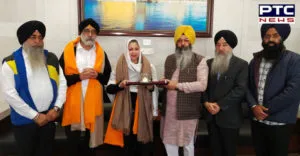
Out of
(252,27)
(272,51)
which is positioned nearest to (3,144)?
(272,51)

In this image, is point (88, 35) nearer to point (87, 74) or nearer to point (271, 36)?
point (87, 74)

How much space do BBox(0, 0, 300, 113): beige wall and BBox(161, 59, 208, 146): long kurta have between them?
1251 mm

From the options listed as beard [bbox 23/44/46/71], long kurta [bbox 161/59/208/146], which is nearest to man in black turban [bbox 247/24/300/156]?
long kurta [bbox 161/59/208/146]

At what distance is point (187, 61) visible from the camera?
265cm

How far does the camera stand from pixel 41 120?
228 centimetres

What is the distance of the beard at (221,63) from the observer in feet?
8.43

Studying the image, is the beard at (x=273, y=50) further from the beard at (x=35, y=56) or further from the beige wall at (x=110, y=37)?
the beard at (x=35, y=56)

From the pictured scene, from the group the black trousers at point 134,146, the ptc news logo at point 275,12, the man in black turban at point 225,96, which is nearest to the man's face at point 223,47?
the man in black turban at point 225,96

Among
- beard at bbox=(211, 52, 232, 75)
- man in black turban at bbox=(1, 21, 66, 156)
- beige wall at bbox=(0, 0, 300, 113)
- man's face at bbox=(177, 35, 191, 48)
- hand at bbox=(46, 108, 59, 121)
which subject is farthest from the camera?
beige wall at bbox=(0, 0, 300, 113)

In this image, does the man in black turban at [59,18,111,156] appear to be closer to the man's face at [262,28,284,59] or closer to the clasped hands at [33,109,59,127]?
the clasped hands at [33,109,59,127]

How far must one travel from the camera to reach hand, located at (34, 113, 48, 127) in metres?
2.27

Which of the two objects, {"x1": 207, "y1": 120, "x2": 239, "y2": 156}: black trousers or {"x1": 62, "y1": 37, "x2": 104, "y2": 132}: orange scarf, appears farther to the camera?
{"x1": 62, "y1": 37, "x2": 104, "y2": 132}: orange scarf

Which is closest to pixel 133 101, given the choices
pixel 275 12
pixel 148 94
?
pixel 148 94

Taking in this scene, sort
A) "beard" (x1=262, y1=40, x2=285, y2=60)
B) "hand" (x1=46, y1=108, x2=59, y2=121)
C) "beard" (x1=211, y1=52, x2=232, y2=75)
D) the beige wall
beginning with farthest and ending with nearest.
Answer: the beige wall < "beard" (x1=211, y1=52, x2=232, y2=75) < "beard" (x1=262, y1=40, x2=285, y2=60) < "hand" (x1=46, y1=108, x2=59, y2=121)
